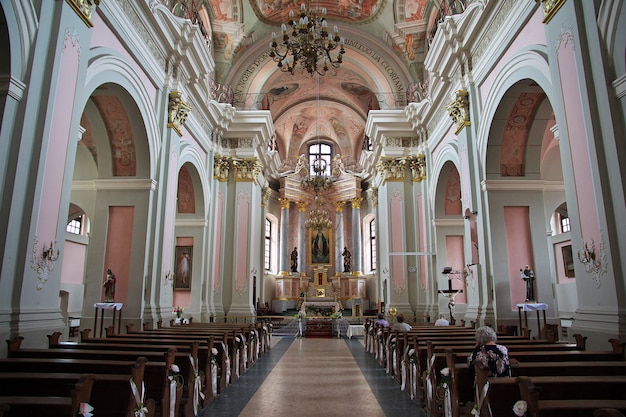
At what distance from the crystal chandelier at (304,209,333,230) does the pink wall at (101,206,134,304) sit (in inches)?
496

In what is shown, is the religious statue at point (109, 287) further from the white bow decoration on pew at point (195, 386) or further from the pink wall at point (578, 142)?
the pink wall at point (578, 142)

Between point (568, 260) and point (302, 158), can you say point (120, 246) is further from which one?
point (302, 158)

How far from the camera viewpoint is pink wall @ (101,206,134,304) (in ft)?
30.0

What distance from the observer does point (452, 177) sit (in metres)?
13.5

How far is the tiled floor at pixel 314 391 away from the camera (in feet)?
16.2

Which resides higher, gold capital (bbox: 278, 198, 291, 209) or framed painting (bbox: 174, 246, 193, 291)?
gold capital (bbox: 278, 198, 291, 209)

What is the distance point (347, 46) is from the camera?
54.6 ft

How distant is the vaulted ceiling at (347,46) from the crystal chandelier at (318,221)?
5437 millimetres

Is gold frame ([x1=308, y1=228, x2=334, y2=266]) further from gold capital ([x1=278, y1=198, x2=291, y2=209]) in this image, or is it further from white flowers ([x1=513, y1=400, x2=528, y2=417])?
white flowers ([x1=513, y1=400, x2=528, y2=417])

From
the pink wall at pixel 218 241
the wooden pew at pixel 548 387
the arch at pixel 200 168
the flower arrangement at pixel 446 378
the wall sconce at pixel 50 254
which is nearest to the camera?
the wooden pew at pixel 548 387

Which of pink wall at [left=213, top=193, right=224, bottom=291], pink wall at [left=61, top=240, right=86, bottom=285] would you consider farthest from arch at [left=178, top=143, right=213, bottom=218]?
pink wall at [left=61, top=240, right=86, bottom=285]

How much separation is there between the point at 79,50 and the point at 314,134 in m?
18.8

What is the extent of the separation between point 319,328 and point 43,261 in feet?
32.8

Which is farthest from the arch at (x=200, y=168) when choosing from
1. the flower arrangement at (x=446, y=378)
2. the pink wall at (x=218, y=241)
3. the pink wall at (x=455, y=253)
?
the flower arrangement at (x=446, y=378)
